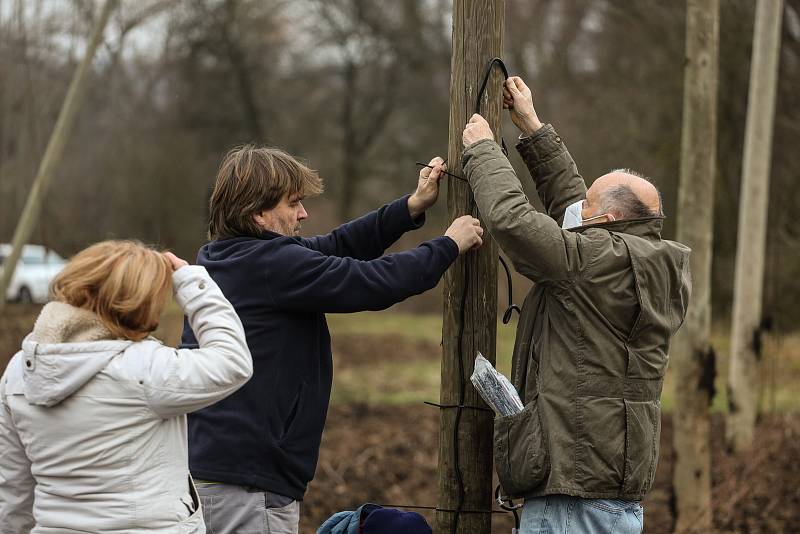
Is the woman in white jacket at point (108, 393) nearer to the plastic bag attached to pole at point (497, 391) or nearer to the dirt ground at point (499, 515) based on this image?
the plastic bag attached to pole at point (497, 391)

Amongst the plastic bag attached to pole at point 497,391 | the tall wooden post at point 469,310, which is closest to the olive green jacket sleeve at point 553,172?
the tall wooden post at point 469,310

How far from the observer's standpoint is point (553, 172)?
13.9ft

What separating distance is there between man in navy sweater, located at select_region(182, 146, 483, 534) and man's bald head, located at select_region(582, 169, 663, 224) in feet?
1.69

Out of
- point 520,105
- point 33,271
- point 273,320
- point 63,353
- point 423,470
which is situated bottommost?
point 423,470

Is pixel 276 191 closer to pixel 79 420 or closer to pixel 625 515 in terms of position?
pixel 79 420

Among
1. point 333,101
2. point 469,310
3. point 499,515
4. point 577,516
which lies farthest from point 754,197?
point 333,101

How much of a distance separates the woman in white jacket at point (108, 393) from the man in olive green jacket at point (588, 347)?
1024 mm

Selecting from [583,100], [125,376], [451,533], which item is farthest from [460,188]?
[583,100]

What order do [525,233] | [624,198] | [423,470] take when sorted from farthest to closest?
[423,470], [624,198], [525,233]

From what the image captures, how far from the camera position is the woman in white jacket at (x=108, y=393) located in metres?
3.09

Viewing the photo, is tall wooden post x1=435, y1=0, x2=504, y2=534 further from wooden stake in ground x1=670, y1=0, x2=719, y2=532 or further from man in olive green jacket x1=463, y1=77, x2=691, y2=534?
wooden stake in ground x1=670, y1=0, x2=719, y2=532

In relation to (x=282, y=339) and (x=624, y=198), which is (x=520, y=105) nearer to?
(x=624, y=198)

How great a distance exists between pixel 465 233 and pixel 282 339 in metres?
0.78

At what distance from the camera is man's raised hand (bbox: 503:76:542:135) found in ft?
13.9
